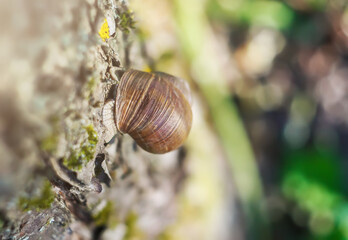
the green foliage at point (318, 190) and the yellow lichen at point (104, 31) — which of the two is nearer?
the yellow lichen at point (104, 31)

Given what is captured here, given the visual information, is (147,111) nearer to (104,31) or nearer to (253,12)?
(104,31)

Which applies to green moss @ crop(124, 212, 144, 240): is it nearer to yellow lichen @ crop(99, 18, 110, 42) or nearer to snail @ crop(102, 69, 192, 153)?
snail @ crop(102, 69, 192, 153)

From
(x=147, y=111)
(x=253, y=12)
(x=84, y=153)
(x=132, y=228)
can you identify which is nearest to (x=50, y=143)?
(x=84, y=153)

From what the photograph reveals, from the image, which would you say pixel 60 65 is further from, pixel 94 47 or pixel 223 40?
pixel 223 40

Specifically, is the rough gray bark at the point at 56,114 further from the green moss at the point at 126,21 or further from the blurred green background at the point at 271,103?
the blurred green background at the point at 271,103

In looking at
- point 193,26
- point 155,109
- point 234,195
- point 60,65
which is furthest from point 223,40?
point 60,65

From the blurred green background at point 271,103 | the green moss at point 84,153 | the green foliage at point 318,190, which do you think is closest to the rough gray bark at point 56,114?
the green moss at point 84,153

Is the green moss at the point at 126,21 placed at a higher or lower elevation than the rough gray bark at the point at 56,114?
higher
